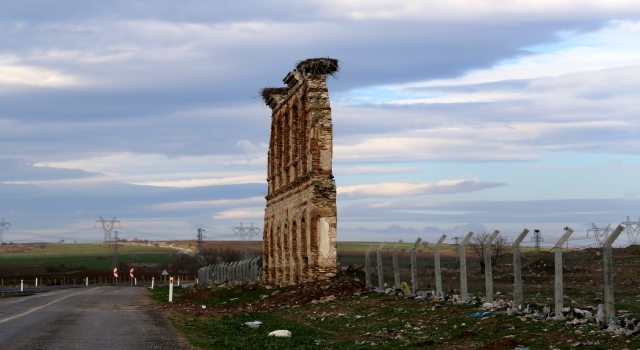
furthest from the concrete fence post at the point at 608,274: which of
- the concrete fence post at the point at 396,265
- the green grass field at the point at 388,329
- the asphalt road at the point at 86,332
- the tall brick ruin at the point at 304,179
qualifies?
the tall brick ruin at the point at 304,179

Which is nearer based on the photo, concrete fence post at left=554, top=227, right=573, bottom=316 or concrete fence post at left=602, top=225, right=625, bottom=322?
concrete fence post at left=602, top=225, right=625, bottom=322

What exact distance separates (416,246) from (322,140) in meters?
11.3

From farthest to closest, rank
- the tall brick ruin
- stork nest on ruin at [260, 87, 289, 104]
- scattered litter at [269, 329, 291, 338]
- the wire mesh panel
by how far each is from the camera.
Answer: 1. stork nest on ruin at [260, 87, 289, 104]
2. the tall brick ruin
3. the wire mesh panel
4. scattered litter at [269, 329, 291, 338]

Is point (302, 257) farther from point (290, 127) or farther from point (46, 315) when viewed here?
point (46, 315)

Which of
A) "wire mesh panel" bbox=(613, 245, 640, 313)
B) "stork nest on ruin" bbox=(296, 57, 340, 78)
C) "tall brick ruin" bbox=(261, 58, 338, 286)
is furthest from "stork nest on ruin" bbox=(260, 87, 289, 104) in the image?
"wire mesh panel" bbox=(613, 245, 640, 313)

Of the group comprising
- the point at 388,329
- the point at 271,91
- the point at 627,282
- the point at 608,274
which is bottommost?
the point at 388,329

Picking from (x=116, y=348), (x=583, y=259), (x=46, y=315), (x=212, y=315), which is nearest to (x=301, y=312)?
(x=212, y=315)

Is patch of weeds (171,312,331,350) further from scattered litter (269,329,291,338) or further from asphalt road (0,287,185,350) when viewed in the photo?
asphalt road (0,287,185,350)

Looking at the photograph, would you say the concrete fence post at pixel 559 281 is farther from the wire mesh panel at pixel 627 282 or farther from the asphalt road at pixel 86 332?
the asphalt road at pixel 86 332

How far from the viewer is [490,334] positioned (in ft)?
48.9

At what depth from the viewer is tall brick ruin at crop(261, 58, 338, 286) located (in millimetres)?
32938

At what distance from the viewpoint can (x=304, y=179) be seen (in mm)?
35188

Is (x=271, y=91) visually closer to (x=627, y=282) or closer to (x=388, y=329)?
(x=627, y=282)

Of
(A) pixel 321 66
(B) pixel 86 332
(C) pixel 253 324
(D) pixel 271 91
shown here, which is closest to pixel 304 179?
(A) pixel 321 66
